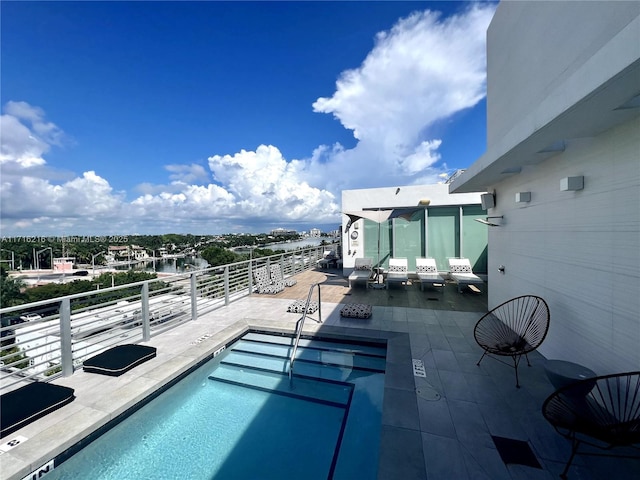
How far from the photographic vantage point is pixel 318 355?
15.6ft

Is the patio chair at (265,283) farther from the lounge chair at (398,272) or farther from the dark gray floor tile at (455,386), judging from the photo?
the dark gray floor tile at (455,386)

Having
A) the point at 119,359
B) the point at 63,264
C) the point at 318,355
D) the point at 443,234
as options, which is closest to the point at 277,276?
the point at 318,355

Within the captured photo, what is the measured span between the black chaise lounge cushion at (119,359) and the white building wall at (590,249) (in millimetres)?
5809

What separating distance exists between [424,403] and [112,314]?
17.9ft

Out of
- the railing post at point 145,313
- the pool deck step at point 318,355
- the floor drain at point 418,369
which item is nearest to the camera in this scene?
the floor drain at point 418,369

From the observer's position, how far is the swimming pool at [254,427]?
8.41ft

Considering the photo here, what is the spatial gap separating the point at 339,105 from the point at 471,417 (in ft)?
39.1

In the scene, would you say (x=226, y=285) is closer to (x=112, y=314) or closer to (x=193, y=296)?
(x=193, y=296)

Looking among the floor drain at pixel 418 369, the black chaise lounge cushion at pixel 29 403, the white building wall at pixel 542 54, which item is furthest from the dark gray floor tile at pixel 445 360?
the black chaise lounge cushion at pixel 29 403

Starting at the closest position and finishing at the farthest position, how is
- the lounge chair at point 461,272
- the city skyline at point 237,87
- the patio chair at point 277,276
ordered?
the city skyline at point 237,87 < the lounge chair at point 461,272 < the patio chair at point 277,276

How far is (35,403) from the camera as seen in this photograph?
9.30 ft

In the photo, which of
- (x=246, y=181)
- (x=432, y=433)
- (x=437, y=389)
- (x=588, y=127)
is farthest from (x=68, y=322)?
(x=246, y=181)

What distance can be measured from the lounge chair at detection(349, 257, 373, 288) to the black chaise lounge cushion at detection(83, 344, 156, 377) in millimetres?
5917

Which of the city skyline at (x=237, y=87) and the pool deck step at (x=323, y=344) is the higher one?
the city skyline at (x=237, y=87)
